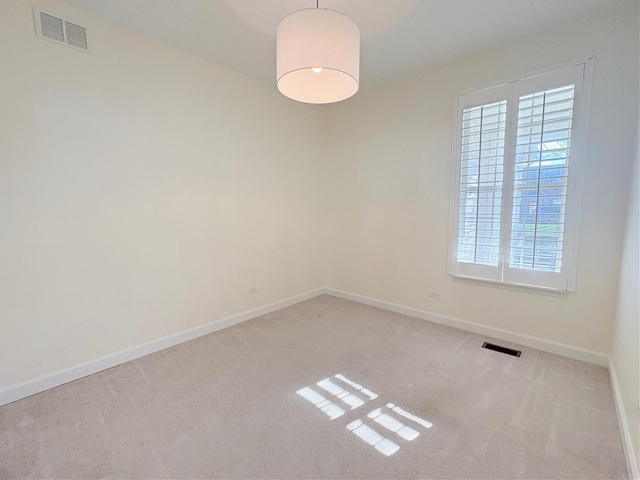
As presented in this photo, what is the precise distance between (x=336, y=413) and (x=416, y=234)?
6.98ft

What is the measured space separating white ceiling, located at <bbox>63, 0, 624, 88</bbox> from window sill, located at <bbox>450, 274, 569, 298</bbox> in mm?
2168

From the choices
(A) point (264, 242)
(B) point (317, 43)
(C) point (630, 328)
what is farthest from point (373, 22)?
(C) point (630, 328)

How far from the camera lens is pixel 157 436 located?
1641 millimetres

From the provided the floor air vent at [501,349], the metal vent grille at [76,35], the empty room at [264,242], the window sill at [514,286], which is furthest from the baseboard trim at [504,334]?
the metal vent grille at [76,35]

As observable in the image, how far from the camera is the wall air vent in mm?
1955

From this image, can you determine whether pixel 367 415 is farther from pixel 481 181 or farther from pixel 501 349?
pixel 481 181

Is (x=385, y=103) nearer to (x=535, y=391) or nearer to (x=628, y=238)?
(x=628, y=238)

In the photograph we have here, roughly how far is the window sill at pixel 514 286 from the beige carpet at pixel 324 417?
0.54m

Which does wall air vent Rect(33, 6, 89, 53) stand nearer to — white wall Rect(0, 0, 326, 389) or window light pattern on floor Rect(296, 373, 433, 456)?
white wall Rect(0, 0, 326, 389)

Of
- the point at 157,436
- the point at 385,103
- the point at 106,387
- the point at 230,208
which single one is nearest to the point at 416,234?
the point at 385,103

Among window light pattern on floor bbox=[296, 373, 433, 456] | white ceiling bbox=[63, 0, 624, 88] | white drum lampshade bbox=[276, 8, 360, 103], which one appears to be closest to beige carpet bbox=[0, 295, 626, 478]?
window light pattern on floor bbox=[296, 373, 433, 456]

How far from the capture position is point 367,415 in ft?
5.91

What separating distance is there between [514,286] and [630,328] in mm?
979

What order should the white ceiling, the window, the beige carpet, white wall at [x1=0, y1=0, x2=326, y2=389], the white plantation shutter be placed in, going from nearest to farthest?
the beige carpet → white wall at [x1=0, y1=0, x2=326, y2=389] → the white ceiling → the window → the white plantation shutter
